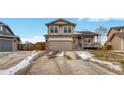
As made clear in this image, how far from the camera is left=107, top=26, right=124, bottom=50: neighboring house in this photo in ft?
20.1

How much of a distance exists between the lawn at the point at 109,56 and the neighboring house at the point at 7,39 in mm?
2105

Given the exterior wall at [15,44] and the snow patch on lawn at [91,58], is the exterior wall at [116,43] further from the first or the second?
the exterior wall at [15,44]

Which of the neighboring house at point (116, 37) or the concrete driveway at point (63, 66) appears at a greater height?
the neighboring house at point (116, 37)

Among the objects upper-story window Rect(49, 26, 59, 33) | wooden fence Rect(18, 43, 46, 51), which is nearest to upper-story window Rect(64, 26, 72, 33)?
upper-story window Rect(49, 26, 59, 33)

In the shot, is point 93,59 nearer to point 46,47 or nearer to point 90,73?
point 90,73

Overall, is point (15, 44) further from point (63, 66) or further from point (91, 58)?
point (91, 58)

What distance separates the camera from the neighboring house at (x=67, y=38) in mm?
6297

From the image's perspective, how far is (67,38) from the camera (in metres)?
6.80

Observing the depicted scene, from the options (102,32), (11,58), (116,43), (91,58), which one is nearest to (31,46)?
(11,58)

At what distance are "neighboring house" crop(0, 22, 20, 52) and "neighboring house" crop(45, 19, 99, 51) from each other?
85 cm

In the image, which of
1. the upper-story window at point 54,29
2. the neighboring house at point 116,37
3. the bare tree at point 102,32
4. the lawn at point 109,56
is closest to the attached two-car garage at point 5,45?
the upper-story window at point 54,29
